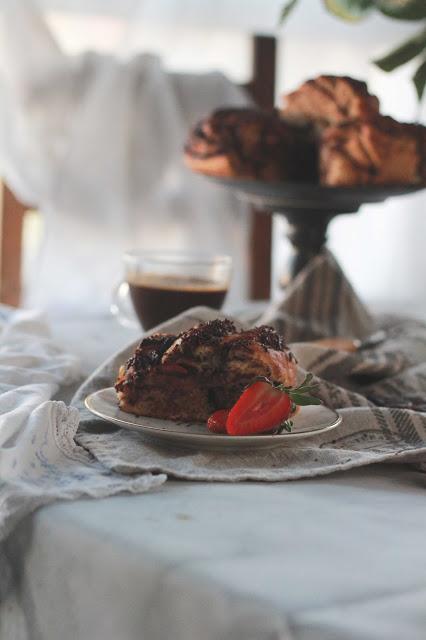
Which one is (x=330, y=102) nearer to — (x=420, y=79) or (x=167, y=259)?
(x=420, y=79)

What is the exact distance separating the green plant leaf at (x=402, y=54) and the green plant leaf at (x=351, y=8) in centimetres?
11

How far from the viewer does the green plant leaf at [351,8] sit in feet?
4.48

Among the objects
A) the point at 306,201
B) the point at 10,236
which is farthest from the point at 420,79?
the point at 10,236

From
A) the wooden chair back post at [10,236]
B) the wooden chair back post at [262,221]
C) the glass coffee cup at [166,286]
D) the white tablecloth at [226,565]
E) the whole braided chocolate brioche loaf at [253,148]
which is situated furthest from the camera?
the wooden chair back post at [262,221]

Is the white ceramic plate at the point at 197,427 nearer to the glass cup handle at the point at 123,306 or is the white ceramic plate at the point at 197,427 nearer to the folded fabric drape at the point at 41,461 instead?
the folded fabric drape at the point at 41,461

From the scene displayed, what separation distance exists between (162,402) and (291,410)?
3.6 inches

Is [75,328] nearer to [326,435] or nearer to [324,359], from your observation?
[324,359]

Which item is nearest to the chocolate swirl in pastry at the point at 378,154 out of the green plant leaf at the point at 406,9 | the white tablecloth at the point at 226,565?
the green plant leaf at the point at 406,9

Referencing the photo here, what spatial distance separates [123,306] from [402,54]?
447mm

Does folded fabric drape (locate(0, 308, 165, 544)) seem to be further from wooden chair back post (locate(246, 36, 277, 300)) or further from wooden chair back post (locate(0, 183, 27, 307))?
wooden chair back post (locate(246, 36, 277, 300))

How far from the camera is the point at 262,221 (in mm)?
2482

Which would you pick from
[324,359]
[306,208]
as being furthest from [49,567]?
[306,208]

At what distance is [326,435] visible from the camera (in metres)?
0.80

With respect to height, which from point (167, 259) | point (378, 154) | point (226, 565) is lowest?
point (226, 565)
